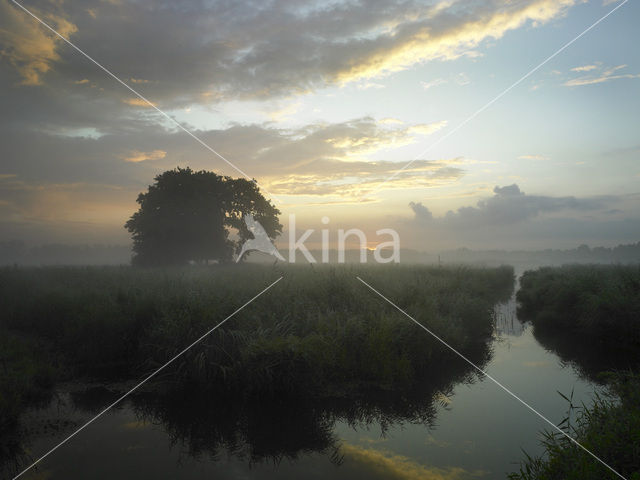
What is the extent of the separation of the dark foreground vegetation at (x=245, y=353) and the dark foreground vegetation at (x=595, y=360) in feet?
9.19

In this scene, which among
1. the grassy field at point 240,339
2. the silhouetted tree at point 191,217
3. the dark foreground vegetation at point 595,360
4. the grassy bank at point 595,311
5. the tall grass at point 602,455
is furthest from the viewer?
the silhouetted tree at point 191,217

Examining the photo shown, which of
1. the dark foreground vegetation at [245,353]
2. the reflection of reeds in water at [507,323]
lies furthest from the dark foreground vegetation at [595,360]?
the dark foreground vegetation at [245,353]

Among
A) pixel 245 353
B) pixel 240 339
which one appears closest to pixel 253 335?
pixel 240 339

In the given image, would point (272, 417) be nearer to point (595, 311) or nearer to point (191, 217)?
point (595, 311)

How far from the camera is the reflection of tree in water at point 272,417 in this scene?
6078 mm

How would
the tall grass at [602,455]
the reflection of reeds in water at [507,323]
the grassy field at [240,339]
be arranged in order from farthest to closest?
the reflection of reeds in water at [507,323]
the grassy field at [240,339]
the tall grass at [602,455]

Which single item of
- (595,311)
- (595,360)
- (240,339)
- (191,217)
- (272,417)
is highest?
(191,217)

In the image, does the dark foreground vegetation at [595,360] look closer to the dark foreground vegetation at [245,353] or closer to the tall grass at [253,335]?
the dark foreground vegetation at [245,353]

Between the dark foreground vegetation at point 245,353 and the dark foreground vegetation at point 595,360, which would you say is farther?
the dark foreground vegetation at point 245,353

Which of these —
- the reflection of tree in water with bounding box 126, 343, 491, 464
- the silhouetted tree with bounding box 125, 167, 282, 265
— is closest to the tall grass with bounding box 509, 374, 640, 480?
the reflection of tree in water with bounding box 126, 343, 491, 464

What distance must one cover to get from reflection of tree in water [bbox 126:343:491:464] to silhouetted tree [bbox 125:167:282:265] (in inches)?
927

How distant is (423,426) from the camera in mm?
6836

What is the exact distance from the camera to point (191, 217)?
29656 millimetres

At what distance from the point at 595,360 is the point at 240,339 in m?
10.4
